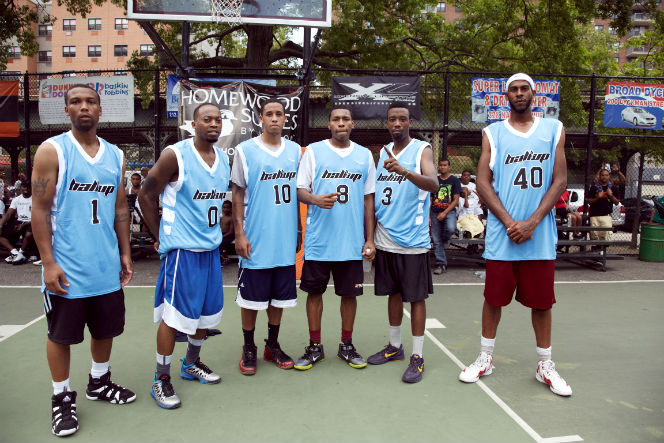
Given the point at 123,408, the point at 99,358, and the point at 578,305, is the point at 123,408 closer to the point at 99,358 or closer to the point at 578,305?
the point at 99,358

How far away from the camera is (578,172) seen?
141ft

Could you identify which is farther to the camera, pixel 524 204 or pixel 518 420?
pixel 524 204

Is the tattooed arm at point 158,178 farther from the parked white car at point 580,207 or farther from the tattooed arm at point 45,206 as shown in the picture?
the parked white car at point 580,207

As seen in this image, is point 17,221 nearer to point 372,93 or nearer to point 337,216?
point 372,93

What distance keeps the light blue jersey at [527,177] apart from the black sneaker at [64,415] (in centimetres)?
320

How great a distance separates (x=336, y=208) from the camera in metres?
4.26

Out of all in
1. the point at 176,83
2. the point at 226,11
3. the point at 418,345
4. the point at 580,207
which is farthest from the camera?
the point at 580,207

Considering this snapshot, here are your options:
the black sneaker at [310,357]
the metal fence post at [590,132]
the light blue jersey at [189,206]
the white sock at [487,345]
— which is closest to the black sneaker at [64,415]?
the light blue jersey at [189,206]

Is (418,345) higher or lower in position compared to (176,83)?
lower

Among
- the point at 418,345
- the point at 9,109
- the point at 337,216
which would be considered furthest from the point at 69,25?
the point at 418,345

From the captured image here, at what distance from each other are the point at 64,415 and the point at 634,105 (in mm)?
10685

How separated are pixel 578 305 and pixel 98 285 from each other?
572 cm

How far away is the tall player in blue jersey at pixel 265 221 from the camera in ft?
13.6

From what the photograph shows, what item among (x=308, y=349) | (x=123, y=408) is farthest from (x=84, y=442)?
(x=308, y=349)
